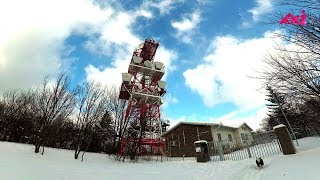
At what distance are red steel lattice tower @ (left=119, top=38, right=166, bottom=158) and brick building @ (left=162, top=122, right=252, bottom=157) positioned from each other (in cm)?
598

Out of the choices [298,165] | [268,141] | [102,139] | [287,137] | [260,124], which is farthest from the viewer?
[260,124]

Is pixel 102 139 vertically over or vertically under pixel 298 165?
over

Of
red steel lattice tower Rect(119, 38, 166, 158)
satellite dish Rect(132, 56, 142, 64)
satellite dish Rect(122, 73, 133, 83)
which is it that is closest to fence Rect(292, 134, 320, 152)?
red steel lattice tower Rect(119, 38, 166, 158)

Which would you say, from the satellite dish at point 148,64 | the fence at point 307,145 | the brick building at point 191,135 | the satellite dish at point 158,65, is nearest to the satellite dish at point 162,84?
the satellite dish at point 158,65

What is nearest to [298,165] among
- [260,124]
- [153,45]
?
[153,45]

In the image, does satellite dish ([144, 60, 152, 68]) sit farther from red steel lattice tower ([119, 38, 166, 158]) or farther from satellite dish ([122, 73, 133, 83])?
satellite dish ([122, 73, 133, 83])

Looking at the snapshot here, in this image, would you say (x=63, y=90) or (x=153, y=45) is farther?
(x=153, y=45)

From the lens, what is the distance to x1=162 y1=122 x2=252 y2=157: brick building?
27.2 meters

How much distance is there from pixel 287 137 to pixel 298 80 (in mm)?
3835

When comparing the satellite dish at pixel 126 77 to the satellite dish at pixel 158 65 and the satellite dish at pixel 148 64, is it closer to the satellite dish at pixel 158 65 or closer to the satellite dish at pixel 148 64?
the satellite dish at pixel 148 64

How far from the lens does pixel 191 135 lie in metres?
28.0

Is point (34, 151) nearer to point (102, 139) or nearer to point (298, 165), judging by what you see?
point (102, 139)

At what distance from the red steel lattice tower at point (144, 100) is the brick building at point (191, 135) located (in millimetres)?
5978

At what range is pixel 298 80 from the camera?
7.64 metres
